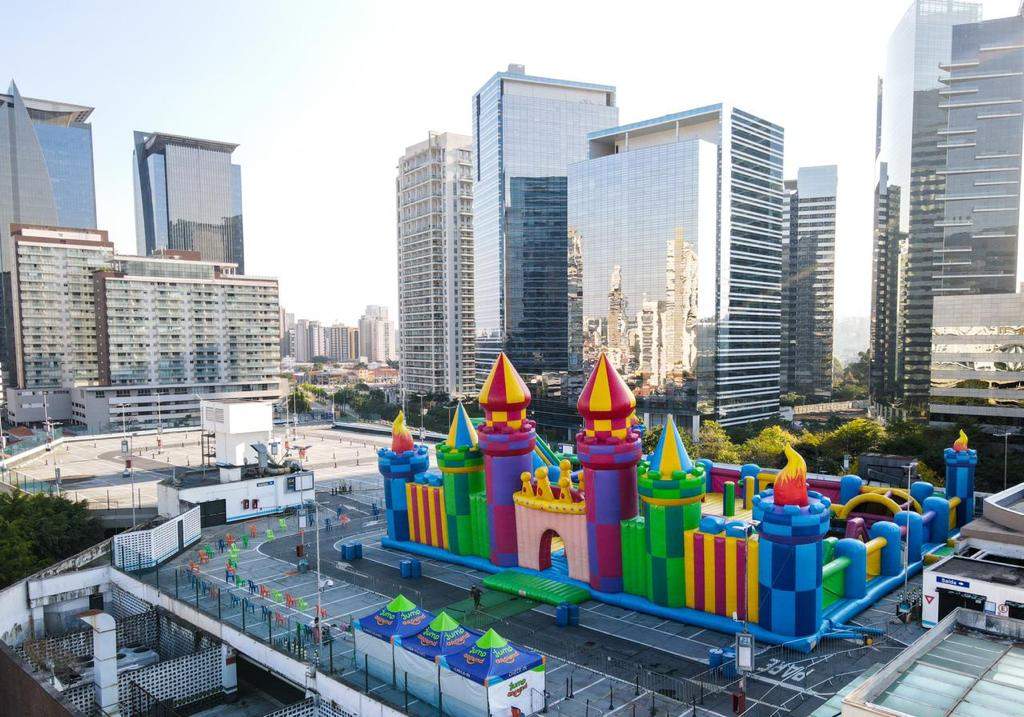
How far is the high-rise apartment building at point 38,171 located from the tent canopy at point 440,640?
508ft

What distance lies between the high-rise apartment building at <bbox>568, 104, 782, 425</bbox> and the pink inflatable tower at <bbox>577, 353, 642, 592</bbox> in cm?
7445

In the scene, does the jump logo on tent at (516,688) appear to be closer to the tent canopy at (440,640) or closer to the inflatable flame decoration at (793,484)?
the tent canopy at (440,640)

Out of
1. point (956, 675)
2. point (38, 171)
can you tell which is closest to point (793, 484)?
point (956, 675)

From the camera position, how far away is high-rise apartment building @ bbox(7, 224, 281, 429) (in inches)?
5108

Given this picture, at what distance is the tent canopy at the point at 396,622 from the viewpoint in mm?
25703

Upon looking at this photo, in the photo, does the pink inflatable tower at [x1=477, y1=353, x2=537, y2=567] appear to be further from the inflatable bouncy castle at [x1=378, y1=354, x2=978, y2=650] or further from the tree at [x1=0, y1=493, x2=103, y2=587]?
the tree at [x1=0, y1=493, x2=103, y2=587]

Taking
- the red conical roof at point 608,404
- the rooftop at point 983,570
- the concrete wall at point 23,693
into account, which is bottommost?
the concrete wall at point 23,693

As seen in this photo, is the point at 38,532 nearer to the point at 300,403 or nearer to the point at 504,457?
the point at 504,457

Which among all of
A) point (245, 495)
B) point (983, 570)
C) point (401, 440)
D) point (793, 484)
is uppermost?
point (793, 484)

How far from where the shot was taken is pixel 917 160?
421 feet

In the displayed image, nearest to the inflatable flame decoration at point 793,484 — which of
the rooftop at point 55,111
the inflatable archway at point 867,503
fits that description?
the inflatable archway at point 867,503

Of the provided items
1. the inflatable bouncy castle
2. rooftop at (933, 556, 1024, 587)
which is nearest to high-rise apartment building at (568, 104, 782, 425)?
the inflatable bouncy castle

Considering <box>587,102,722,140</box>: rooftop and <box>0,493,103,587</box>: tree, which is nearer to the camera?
<box>0,493,103,587</box>: tree

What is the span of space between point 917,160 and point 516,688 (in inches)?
5385
